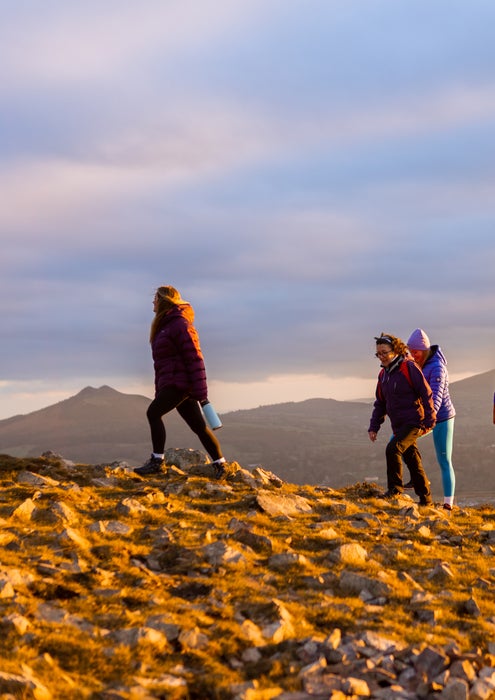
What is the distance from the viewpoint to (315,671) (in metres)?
6.64

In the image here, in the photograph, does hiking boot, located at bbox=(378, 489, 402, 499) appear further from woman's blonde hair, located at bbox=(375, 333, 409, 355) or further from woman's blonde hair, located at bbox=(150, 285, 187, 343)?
woman's blonde hair, located at bbox=(150, 285, 187, 343)

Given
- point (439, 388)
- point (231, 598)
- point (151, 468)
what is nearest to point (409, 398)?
point (439, 388)

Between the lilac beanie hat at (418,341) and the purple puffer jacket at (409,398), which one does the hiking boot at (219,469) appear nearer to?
the purple puffer jacket at (409,398)

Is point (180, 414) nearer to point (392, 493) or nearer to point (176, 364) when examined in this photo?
point (176, 364)

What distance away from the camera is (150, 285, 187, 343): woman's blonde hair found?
46.4 ft

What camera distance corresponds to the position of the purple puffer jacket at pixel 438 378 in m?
15.7

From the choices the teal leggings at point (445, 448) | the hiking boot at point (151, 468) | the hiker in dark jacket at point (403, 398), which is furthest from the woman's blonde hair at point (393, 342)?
the hiking boot at point (151, 468)

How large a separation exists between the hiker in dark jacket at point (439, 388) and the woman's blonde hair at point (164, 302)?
232 inches

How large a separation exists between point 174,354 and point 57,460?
5170mm

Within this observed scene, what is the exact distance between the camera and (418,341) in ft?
52.4

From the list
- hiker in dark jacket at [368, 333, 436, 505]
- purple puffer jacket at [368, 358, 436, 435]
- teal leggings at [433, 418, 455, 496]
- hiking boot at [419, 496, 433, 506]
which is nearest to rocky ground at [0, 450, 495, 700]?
hiker in dark jacket at [368, 333, 436, 505]

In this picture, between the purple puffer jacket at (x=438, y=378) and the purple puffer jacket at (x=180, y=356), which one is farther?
the purple puffer jacket at (x=438, y=378)

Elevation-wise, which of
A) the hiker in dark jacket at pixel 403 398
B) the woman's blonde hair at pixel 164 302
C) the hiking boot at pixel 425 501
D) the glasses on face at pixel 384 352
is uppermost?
the woman's blonde hair at pixel 164 302

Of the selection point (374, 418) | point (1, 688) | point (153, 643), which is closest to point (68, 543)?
point (153, 643)
